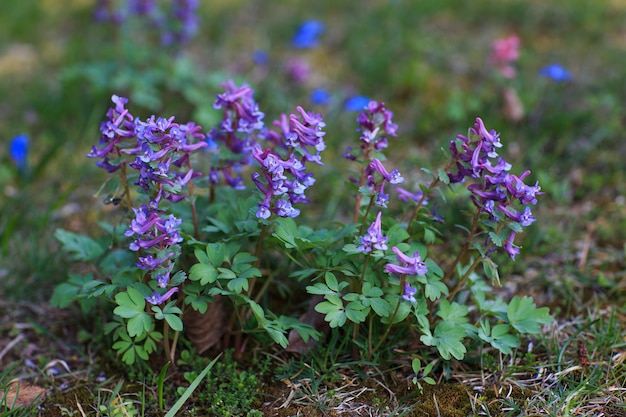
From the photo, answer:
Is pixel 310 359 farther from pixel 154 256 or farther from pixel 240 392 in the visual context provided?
pixel 154 256

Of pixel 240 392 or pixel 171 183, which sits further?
pixel 240 392

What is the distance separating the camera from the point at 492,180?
88.7 inches

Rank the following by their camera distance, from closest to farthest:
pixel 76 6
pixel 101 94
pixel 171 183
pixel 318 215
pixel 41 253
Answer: pixel 171 183
pixel 41 253
pixel 318 215
pixel 101 94
pixel 76 6

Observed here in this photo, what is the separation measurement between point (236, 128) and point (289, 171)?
0.39 m

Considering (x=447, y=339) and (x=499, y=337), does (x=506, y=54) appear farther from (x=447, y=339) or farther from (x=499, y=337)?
(x=447, y=339)

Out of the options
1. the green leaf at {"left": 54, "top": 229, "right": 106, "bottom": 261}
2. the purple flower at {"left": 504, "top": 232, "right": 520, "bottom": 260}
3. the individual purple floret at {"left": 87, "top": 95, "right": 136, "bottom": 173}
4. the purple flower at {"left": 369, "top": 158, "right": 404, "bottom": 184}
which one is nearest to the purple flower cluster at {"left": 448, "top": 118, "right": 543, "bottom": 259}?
the purple flower at {"left": 504, "top": 232, "right": 520, "bottom": 260}

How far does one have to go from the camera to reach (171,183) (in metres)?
2.29

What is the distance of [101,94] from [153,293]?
8.82 feet

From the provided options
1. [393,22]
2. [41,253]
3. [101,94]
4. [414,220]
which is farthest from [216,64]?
[414,220]

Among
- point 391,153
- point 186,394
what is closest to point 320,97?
point 391,153

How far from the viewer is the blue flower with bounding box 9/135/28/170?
3814 mm

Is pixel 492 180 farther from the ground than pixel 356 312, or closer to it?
farther from the ground

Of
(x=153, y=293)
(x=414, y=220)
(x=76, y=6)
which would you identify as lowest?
(x=414, y=220)

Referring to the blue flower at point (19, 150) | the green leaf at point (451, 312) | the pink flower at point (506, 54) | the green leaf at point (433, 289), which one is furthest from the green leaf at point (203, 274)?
the pink flower at point (506, 54)
